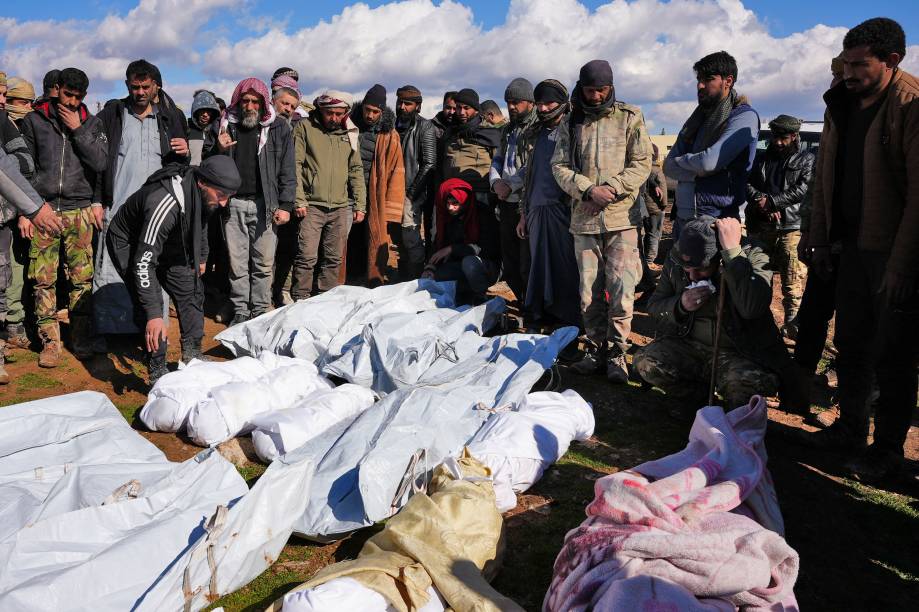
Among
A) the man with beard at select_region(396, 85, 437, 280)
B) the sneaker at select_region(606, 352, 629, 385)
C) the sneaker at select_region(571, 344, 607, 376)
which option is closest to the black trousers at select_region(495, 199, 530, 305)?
the man with beard at select_region(396, 85, 437, 280)

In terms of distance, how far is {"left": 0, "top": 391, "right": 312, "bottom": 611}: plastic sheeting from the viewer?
7.62 ft

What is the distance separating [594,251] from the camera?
16.3 feet

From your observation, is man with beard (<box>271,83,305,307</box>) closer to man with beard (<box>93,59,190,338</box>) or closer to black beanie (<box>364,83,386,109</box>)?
black beanie (<box>364,83,386,109</box>)

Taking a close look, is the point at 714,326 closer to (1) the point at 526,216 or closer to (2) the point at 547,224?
(2) the point at 547,224

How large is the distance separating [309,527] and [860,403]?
2.92 m

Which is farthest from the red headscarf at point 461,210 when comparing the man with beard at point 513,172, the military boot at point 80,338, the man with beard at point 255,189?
the military boot at point 80,338

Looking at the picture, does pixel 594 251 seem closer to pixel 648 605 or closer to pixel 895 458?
pixel 895 458

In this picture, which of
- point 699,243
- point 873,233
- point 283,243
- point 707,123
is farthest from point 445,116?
point 873,233

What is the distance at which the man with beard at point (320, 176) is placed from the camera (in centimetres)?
611

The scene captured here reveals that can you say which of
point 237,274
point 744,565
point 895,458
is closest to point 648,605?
point 744,565

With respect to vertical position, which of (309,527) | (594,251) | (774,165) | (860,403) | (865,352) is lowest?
(309,527)

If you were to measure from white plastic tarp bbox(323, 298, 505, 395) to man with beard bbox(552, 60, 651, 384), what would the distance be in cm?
93

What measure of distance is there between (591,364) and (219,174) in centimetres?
272

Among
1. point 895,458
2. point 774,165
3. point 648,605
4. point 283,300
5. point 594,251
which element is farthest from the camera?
point 283,300
